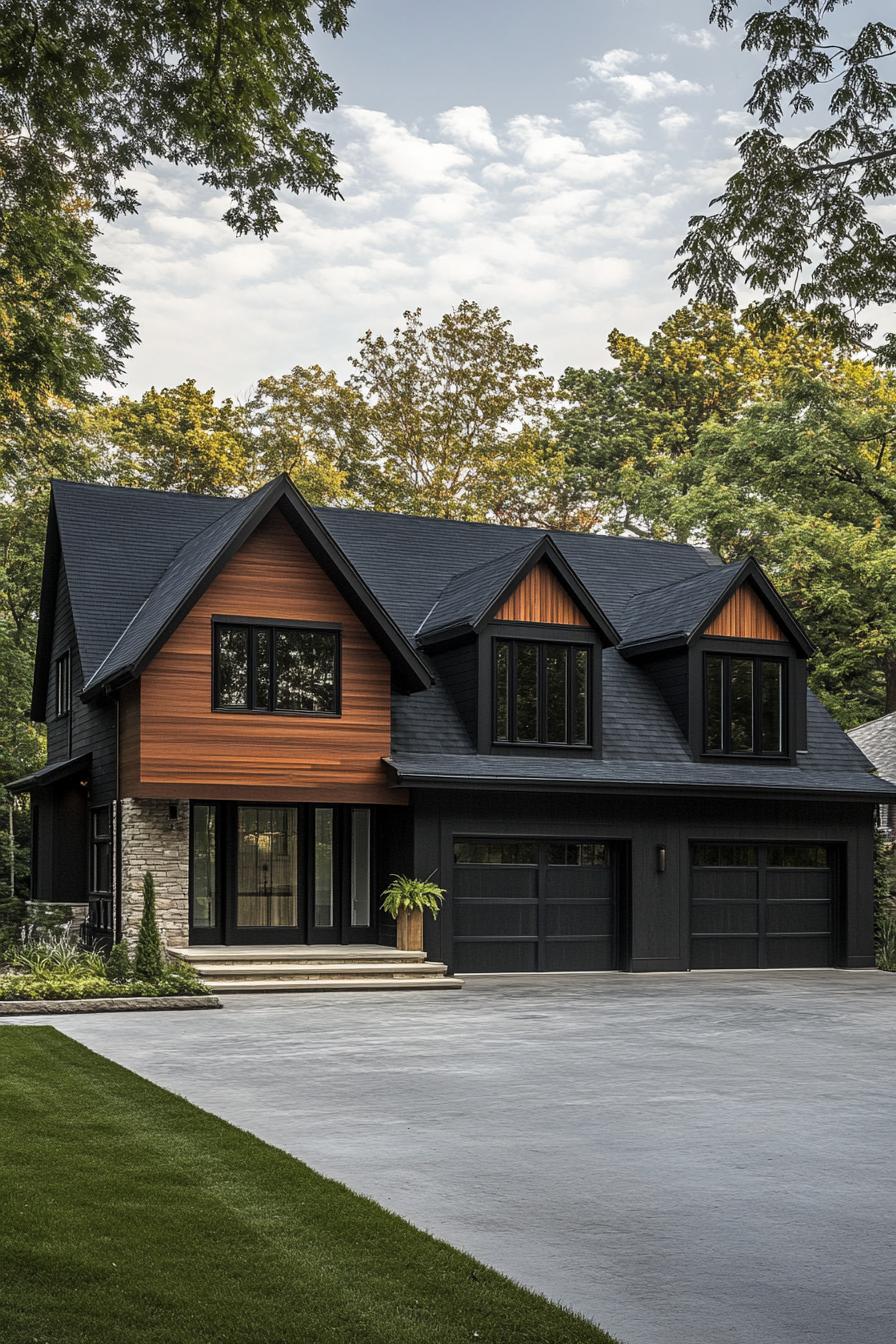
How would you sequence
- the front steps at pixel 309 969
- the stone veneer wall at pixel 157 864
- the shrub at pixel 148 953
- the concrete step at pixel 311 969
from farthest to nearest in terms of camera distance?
the stone veneer wall at pixel 157 864
the concrete step at pixel 311 969
the front steps at pixel 309 969
the shrub at pixel 148 953

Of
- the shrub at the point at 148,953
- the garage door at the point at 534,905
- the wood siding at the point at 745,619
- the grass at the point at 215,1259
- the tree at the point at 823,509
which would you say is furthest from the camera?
the tree at the point at 823,509

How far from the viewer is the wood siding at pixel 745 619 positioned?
24.7 m

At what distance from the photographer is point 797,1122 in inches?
400

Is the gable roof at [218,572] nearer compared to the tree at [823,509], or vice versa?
the gable roof at [218,572]

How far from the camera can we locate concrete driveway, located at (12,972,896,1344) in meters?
6.21

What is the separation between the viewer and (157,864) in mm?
21062

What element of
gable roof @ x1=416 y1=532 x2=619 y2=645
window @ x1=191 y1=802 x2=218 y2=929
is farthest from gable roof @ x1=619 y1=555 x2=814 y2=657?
window @ x1=191 y1=802 x2=218 y2=929

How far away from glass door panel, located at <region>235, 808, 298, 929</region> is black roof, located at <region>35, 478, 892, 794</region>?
2.17 m

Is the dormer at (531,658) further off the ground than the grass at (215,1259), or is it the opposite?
the dormer at (531,658)

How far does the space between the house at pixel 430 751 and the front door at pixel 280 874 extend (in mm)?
35

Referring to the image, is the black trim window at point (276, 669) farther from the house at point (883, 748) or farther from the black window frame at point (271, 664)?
the house at point (883, 748)

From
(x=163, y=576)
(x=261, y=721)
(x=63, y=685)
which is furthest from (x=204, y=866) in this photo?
(x=63, y=685)

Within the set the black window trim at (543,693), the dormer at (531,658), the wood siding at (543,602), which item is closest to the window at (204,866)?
the dormer at (531,658)

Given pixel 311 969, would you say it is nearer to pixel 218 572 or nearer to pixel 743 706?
pixel 218 572
